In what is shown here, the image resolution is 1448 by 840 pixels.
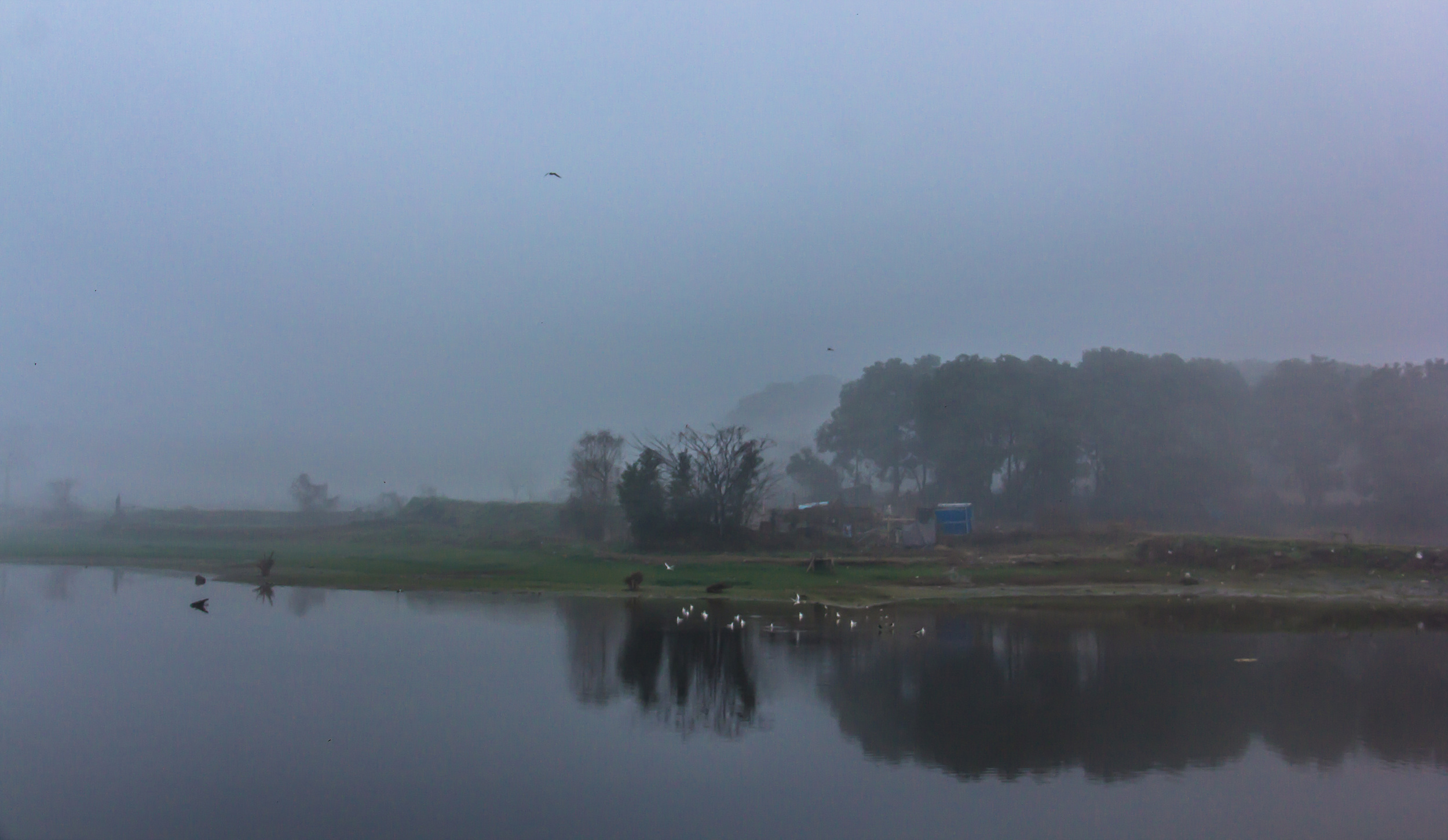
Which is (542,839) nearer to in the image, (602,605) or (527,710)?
(527,710)

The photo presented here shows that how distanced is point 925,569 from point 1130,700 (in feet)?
74.9

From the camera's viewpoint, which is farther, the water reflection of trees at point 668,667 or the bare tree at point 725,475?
the bare tree at point 725,475

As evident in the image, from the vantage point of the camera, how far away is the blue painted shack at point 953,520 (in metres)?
50.0

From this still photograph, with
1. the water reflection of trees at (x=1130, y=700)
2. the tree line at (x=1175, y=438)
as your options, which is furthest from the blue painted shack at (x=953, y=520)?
the water reflection of trees at (x=1130, y=700)

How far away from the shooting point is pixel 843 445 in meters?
83.2

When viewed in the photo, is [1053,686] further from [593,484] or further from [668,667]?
[593,484]

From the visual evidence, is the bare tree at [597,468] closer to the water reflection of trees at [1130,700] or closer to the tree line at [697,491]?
the tree line at [697,491]

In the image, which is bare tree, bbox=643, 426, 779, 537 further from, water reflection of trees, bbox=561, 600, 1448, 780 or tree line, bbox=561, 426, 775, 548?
water reflection of trees, bbox=561, 600, 1448, 780

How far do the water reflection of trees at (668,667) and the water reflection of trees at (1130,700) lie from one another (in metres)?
2.07

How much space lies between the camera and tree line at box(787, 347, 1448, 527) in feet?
200

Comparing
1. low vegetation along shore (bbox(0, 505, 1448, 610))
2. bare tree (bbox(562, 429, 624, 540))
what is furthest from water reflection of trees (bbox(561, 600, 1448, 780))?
bare tree (bbox(562, 429, 624, 540))

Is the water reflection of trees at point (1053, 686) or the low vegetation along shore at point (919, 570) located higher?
the low vegetation along shore at point (919, 570)

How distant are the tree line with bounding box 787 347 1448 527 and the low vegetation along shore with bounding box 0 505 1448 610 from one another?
16153 mm

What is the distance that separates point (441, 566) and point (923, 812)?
122 ft
